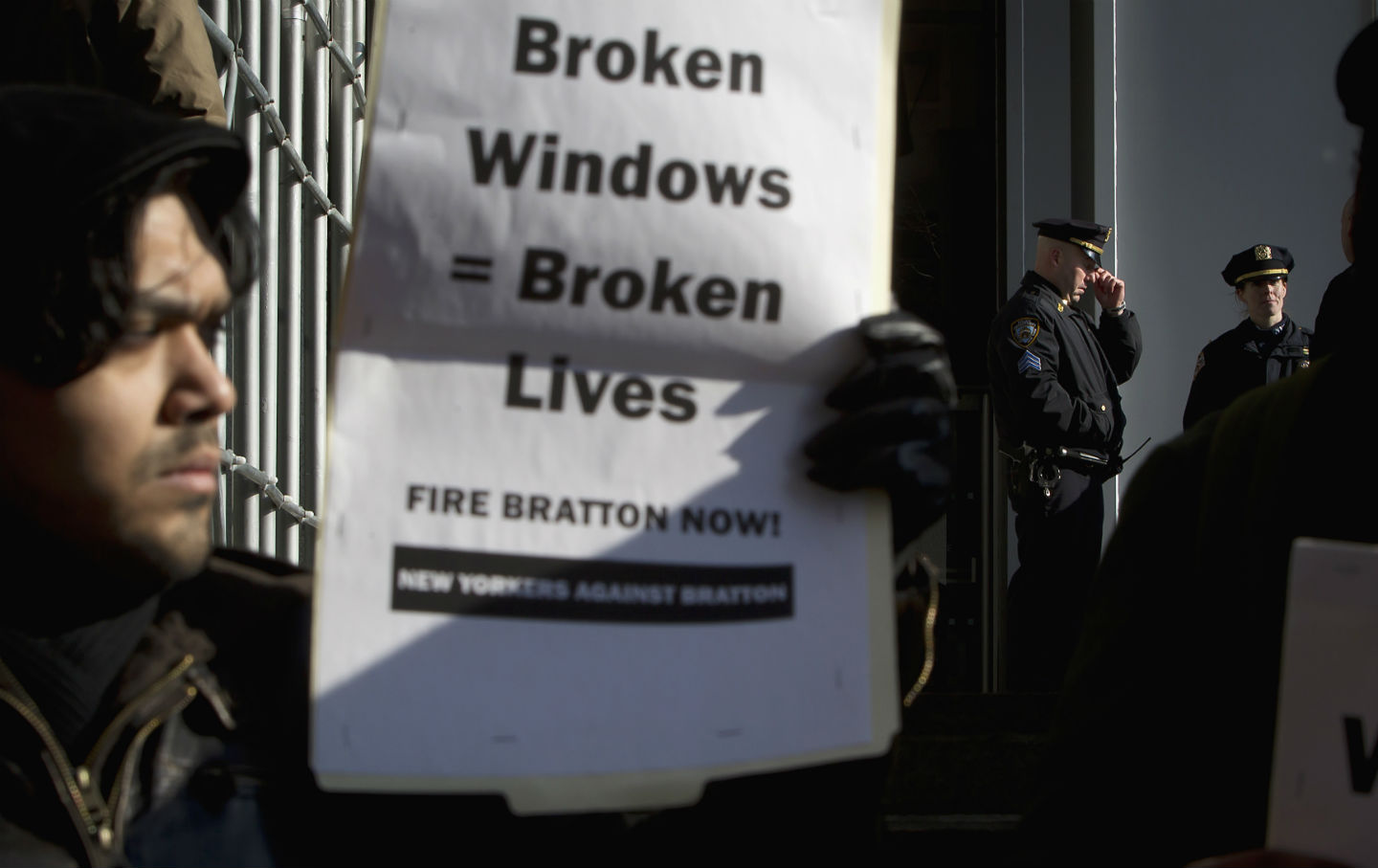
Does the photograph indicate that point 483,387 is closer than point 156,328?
Yes

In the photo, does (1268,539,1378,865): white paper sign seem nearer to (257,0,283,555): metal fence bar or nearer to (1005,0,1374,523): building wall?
(257,0,283,555): metal fence bar

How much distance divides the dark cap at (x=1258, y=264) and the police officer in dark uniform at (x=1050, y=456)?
2.84 feet

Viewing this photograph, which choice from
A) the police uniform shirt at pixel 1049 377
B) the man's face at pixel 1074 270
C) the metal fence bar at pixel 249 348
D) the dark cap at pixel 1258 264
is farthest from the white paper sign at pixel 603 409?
the dark cap at pixel 1258 264

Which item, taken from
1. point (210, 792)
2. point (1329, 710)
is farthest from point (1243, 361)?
point (210, 792)

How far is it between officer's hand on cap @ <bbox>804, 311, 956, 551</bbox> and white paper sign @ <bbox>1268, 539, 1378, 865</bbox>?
1.11 feet

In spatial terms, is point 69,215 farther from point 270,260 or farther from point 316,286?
point 316,286

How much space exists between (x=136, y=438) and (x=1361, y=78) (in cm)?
133

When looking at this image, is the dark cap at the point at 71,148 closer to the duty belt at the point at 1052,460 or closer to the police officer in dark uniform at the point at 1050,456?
the police officer in dark uniform at the point at 1050,456

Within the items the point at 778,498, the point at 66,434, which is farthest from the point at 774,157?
the point at 66,434

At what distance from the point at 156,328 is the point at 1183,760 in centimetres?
112

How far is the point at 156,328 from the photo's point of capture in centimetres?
137

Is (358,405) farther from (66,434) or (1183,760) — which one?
(1183,760)

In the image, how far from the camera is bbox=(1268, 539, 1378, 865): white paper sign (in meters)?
1.11

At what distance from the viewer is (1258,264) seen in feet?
17.9
